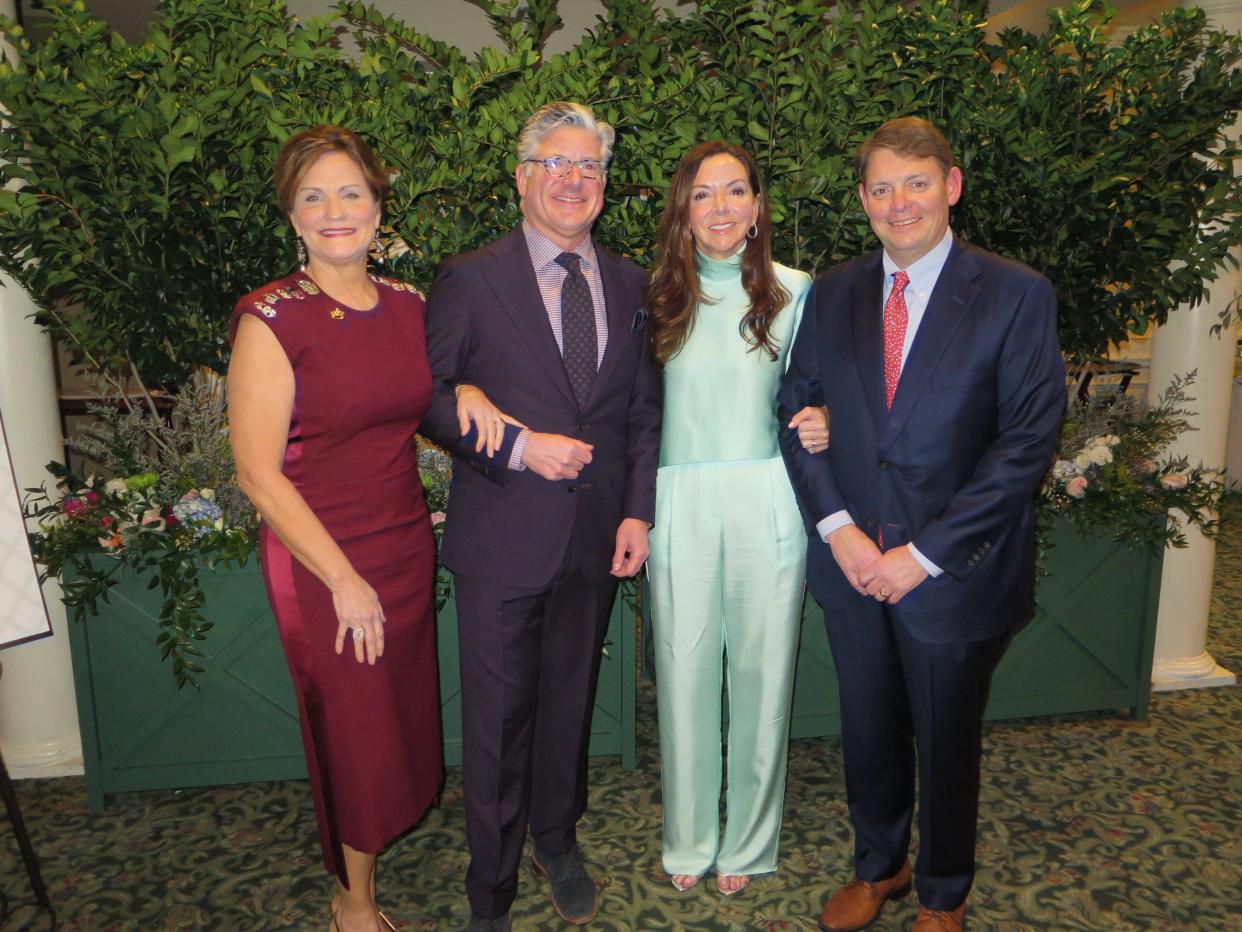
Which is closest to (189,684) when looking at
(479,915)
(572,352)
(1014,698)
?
(479,915)

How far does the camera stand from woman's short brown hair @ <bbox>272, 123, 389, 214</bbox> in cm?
216

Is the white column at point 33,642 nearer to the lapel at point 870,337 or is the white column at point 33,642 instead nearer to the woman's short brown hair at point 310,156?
the woman's short brown hair at point 310,156

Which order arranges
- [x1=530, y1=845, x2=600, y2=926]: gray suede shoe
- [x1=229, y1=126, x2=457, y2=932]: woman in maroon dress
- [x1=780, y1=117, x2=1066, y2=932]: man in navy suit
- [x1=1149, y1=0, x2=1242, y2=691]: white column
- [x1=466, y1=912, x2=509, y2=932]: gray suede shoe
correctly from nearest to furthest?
1. [x1=229, y1=126, x2=457, y2=932]: woman in maroon dress
2. [x1=780, y1=117, x2=1066, y2=932]: man in navy suit
3. [x1=466, y1=912, x2=509, y2=932]: gray suede shoe
4. [x1=530, y1=845, x2=600, y2=926]: gray suede shoe
5. [x1=1149, y1=0, x2=1242, y2=691]: white column

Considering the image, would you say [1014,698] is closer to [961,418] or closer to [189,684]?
[961,418]

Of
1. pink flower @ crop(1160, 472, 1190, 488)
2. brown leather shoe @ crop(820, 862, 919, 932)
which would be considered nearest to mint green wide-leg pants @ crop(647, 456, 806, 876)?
brown leather shoe @ crop(820, 862, 919, 932)

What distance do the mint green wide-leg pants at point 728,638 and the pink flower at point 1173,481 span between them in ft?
6.32

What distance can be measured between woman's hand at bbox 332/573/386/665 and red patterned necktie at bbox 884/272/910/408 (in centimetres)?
132

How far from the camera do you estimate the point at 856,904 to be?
2648mm

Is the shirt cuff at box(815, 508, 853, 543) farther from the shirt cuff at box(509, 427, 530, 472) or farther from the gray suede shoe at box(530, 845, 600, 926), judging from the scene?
the gray suede shoe at box(530, 845, 600, 926)

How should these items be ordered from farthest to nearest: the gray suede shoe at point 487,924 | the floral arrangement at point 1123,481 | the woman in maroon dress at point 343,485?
the floral arrangement at point 1123,481, the gray suede shoe at point 487,924, the woman in maroon dress at point 343,485

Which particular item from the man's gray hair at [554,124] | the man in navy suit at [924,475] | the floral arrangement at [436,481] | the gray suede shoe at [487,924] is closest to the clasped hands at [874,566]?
the man in navy suit at [924,475]

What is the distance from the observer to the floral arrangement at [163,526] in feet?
10.2

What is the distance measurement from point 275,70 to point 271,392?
1.52 metres

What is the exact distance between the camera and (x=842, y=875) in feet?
9.59
